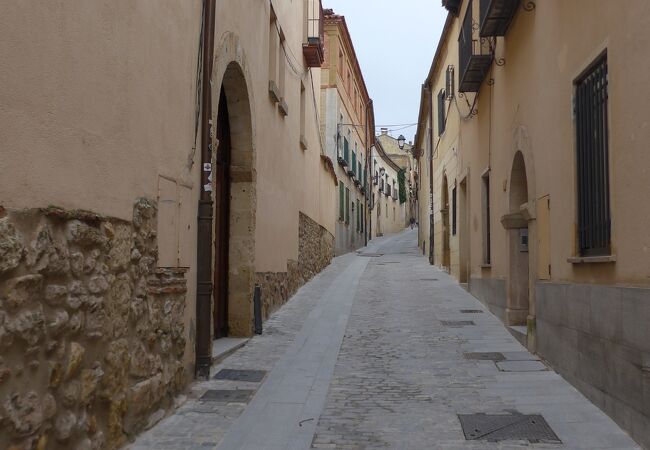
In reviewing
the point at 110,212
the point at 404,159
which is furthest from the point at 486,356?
the point at 404,159

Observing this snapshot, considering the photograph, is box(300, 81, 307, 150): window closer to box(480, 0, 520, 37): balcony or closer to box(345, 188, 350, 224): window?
box(480, 0, 520, 37): balcony

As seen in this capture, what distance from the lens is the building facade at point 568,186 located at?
470 centimetres

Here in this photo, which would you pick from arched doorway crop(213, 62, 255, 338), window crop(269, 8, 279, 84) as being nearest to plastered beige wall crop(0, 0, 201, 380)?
arched doorway crop(213, 62, 255, 338)

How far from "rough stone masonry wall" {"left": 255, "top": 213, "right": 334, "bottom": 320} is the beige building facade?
1.58 meters

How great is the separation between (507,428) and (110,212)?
3.38 metres

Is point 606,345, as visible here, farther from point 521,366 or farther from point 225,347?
point 225,347

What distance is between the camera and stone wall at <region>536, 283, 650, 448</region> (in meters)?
4.46


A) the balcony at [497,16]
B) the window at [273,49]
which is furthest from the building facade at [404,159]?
the balcony at [497,16]

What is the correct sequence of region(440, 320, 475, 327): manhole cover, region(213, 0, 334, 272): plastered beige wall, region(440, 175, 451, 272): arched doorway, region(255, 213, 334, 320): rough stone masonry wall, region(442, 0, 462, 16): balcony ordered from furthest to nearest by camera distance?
region(440, 175, 451, 272): arched doorway → region(442, 0, 462, 16): balcony → region(255, 213, 334, 320): rough stone masonry wall → region(440, 320, 475, 327): manhole cover → region(213, 0, 334, 272): plastered beige wall

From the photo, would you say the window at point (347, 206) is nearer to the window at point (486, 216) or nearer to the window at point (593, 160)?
the window at point (486, 216)

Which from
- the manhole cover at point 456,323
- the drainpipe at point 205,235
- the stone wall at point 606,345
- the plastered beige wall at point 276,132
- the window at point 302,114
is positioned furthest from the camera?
the window at point 302,114

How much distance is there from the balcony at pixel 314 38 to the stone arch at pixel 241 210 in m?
6.26

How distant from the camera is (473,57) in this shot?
1035 cm

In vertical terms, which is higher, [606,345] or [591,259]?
[591,259]
